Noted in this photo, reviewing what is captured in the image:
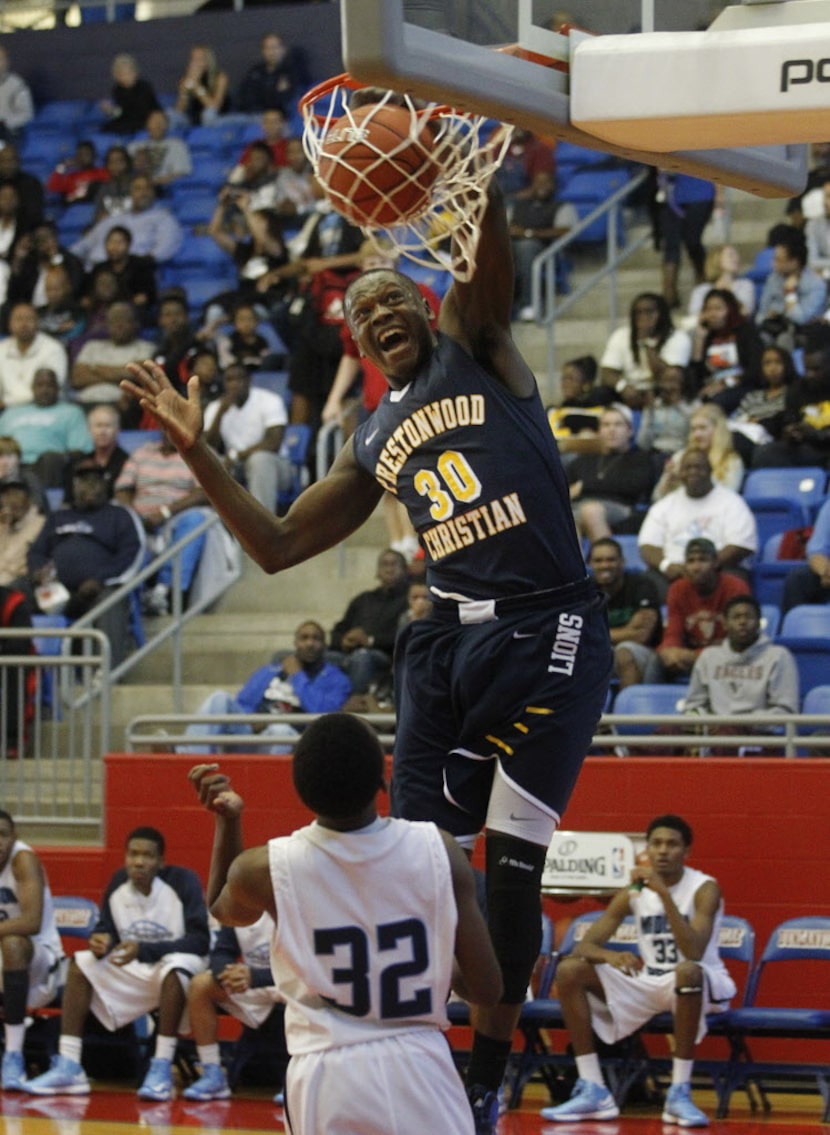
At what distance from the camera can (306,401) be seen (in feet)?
45.8

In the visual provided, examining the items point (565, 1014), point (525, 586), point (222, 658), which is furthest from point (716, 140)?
point (222, 658)

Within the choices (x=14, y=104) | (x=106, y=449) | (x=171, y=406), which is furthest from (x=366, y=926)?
(x=14, y=104)

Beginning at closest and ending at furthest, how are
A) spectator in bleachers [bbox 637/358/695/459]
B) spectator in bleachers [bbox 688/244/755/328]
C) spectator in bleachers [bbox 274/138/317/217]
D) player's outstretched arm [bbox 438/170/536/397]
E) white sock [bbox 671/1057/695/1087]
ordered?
player's outstretched arm [bbox 438/170/536/397] → white sock [bbox 671/1057/695/1087] → spectator in bleachers [bbox 637/358/695/459] → spectator in bleachers [bbox 688/244/755/328] → spectator in bleachers [bbox 274/138/317/217]

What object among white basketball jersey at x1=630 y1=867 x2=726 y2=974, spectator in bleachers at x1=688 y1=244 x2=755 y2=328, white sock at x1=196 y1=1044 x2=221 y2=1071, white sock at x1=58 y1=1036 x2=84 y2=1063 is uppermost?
spectator in bleachers at x1=688 y1=244 x2=755 y2=328

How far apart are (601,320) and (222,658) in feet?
13.4

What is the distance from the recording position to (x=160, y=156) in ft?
56.6

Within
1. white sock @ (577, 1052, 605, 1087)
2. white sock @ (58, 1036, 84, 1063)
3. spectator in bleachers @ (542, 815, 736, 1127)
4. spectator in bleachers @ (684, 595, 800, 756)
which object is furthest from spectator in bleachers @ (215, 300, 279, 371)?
white sock @ (577, 1052, 605, 1087)

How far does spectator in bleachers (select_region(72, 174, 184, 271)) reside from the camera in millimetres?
16422

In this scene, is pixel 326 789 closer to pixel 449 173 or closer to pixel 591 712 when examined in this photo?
pixel 591 712

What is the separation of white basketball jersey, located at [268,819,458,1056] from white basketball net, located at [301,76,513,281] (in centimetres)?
150

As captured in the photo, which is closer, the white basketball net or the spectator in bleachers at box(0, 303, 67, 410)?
the white basketball net

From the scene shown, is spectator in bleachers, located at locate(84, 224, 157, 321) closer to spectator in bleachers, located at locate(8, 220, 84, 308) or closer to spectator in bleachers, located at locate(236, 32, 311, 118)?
spectator in bleachers, located at locate(8, 220, 84, 308)

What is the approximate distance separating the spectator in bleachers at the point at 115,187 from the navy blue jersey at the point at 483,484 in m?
12.1

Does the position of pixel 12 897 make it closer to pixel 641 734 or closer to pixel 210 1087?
pixel 210 1087
